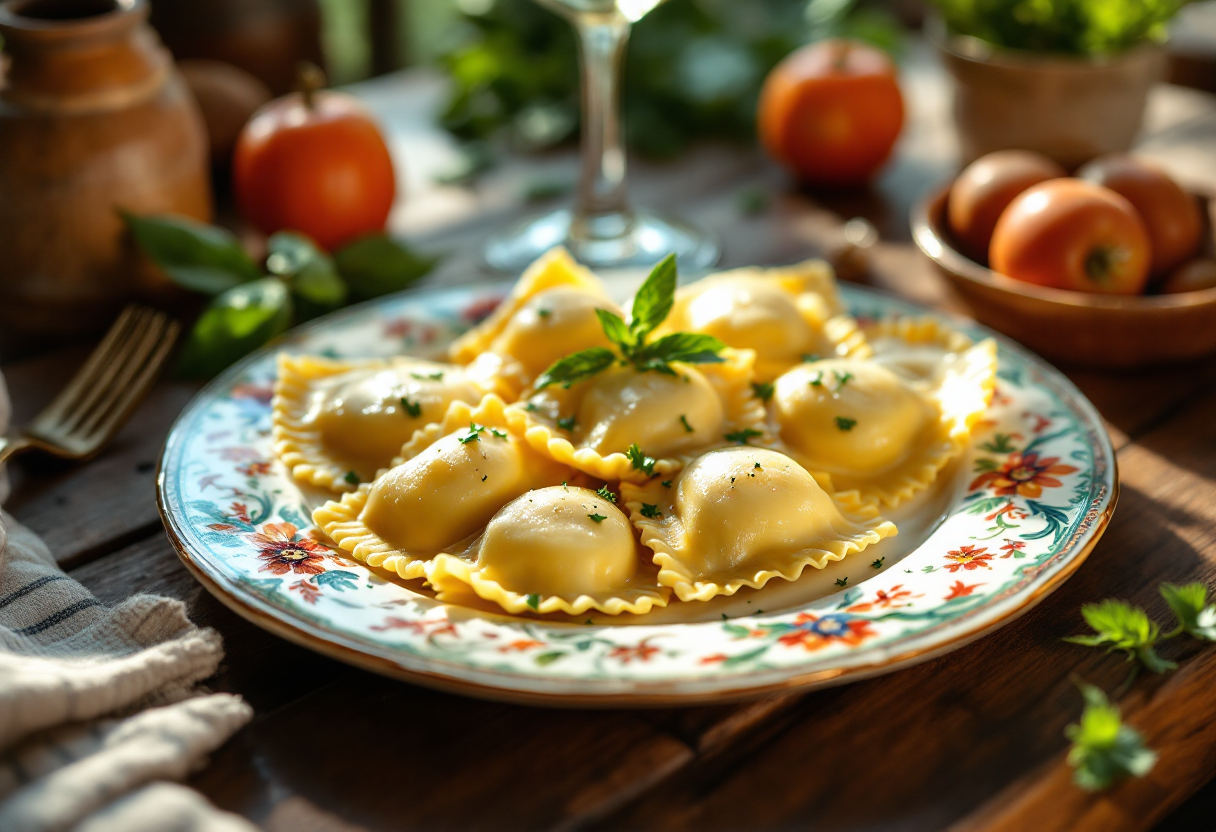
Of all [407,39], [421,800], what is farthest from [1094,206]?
[407,39]

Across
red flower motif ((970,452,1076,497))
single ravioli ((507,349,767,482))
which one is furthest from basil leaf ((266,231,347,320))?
red flower motif ((970,452,1076,497))

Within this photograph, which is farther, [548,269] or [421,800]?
[548,269]

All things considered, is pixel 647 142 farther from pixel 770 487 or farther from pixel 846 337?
pixel 770 487

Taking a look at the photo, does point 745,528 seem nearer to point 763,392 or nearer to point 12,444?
point 763,392

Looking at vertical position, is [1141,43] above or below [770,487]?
above

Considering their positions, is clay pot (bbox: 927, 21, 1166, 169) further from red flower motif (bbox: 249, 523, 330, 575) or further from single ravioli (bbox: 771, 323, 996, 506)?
red flower motif (bbox: 249, 523, 330, 575)
